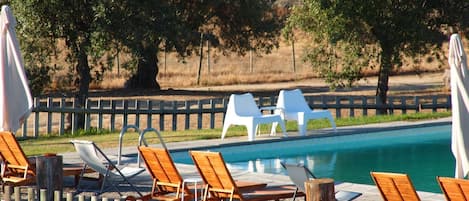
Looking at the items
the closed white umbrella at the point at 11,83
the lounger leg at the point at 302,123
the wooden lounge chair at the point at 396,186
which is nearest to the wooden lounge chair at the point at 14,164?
the closed white umbrella at the point at 11,83

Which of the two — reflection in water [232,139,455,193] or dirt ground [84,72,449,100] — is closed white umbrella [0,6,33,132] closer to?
reflection in water [232,139,455,193]

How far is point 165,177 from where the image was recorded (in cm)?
1059

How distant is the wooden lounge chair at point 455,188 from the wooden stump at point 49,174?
3.61 m

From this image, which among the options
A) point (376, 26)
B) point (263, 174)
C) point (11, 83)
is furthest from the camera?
point (376, 26)

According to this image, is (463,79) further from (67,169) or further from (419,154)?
(419,154)

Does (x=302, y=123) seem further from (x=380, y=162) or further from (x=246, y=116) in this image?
(x=380, y=162)

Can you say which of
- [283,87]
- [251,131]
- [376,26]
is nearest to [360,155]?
[251,131]

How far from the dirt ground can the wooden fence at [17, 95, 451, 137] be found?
15.7 ft

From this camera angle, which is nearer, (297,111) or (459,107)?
(459,107)

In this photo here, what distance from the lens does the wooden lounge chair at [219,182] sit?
984cm

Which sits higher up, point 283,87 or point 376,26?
point 376,26

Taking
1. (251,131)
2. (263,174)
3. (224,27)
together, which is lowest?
(263,174)

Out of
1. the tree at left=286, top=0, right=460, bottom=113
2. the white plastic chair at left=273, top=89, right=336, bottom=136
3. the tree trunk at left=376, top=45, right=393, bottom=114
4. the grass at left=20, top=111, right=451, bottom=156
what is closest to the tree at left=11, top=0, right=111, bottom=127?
the grass at left=20, top=111, right=451, bottom=156

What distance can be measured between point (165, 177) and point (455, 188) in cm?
359
